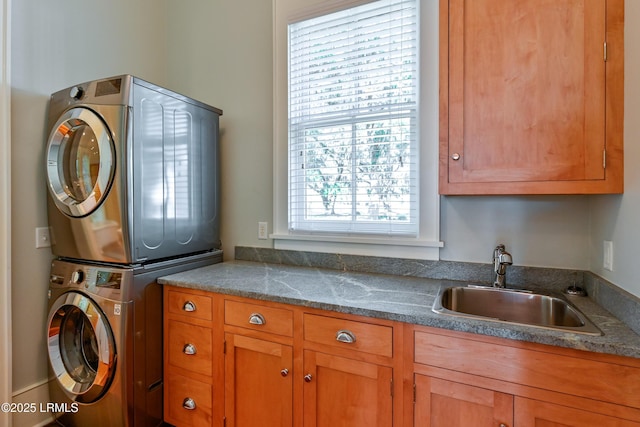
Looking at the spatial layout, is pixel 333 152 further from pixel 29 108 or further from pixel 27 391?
pixel 27 391

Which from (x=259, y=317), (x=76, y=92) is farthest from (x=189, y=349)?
(x=76, y=92)

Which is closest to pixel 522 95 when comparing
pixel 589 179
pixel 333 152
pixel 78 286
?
pixel 589 179

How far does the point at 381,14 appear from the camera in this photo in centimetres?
186

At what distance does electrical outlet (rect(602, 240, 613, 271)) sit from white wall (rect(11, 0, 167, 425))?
285 cm

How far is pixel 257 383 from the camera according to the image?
1515 mm

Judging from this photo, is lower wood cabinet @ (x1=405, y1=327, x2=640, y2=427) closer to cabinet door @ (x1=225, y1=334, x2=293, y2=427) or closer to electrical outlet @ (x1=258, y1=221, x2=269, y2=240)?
cabinet door @ (x1=225, y1=334, x2=293, y2=427)

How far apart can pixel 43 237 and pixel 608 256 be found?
2855 millimetres

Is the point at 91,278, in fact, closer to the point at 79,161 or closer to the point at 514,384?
the point at 79,161

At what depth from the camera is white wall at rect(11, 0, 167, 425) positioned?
1.74 meters

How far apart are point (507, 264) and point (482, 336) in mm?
532

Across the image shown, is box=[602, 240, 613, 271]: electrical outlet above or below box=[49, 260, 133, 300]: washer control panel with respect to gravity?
above

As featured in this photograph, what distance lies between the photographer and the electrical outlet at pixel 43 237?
1.83 metres

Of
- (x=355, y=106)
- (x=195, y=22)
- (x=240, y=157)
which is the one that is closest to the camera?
(x=355, y=106)

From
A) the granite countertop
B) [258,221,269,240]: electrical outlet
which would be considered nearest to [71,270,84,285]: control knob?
the granite countertop
